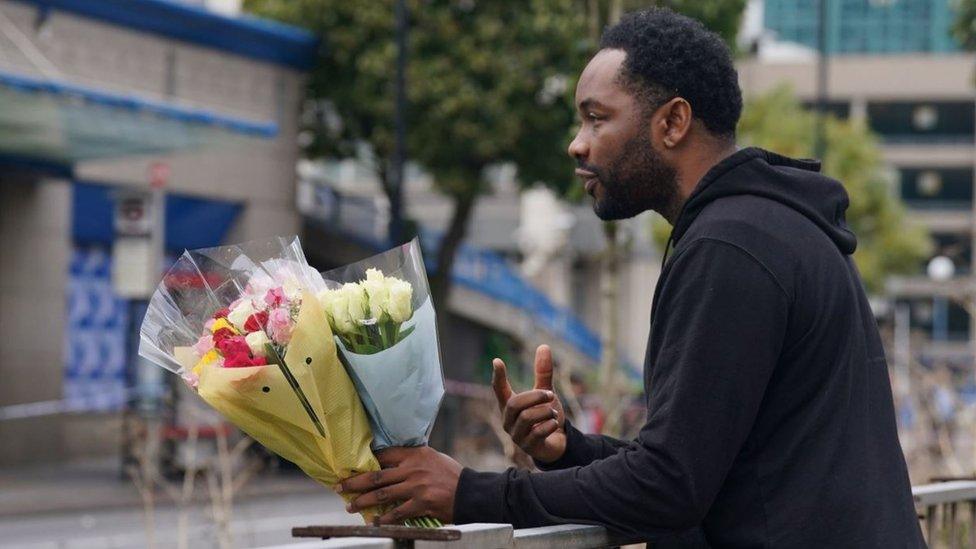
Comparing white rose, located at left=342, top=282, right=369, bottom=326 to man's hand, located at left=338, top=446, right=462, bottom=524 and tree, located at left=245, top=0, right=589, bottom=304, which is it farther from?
tree, located at left=245, top=0, right=589, bottom=304

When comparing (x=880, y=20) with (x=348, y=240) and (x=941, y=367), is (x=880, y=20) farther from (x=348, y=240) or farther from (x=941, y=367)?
(x=941, y=367)

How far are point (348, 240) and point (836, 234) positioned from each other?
2934 centimetres

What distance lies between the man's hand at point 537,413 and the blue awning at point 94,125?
14.8 meters

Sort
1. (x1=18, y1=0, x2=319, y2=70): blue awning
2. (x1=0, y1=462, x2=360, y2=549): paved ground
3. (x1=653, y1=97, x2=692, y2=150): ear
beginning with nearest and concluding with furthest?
1. (x1=653, y1=97, x2=692, y2=150): ear
2. (x1=0, y1=462, x2=360, y2=549): paved ground
3. (x1=18, y1=0, x2=319, y2=70): blue awning

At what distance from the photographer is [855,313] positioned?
9.41 ft

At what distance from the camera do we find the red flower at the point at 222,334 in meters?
2.85

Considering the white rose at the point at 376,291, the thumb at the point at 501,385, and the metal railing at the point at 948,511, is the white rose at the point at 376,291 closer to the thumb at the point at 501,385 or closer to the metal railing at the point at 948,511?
the thumb at the point at 501,385

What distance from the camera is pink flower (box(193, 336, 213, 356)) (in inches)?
113

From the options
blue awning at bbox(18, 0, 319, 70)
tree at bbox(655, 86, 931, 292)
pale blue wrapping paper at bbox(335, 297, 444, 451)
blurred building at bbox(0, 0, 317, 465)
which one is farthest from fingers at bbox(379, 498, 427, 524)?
tree at bbox(655, 86, 931, 292)

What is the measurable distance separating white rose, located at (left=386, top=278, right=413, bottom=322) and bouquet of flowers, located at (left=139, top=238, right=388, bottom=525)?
0.11m

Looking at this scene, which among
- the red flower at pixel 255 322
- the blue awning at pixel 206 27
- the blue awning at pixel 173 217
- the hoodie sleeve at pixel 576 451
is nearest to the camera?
the red flower at pixel 255 322

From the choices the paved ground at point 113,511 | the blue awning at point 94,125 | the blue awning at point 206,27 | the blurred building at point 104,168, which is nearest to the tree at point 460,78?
the blue awning at point 206,27

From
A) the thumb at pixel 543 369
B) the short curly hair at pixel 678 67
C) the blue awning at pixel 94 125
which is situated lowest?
the thumb at pixel 543 369

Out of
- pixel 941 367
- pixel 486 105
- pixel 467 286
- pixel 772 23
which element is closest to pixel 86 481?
pixel 486 105
